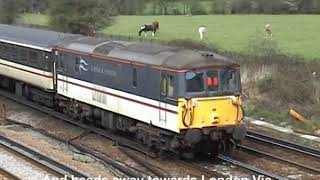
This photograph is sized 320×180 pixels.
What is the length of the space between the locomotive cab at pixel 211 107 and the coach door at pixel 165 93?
443 mm

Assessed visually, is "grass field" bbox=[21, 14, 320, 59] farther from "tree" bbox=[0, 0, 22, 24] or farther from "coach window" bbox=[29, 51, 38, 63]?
"coach window" bbox=[29, 51, 38, 63]

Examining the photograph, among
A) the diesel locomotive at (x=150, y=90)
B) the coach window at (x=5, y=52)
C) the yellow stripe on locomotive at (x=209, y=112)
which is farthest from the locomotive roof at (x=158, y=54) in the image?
the coach window at (x=5, y=52)

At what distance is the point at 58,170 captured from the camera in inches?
616

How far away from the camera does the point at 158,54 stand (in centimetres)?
1741

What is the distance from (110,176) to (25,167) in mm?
2407

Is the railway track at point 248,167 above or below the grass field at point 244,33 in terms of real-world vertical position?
below

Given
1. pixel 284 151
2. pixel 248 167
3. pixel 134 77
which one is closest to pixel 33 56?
pixel 134 77

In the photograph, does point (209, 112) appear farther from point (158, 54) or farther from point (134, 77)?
point (134, 77)

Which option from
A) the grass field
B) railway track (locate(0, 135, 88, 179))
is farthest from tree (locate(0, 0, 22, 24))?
railway track (locate(0, 135, 88, 179))

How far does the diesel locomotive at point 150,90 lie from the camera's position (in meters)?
16.2

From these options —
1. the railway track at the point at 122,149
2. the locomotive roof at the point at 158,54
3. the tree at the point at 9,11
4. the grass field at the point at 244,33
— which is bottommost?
the railway track at the point at 122,149

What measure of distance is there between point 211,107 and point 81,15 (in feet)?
104

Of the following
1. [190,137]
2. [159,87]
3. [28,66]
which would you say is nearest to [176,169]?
[190,137]

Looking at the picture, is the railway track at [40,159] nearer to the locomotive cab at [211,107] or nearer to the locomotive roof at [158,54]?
the locomotive cab at [211,107]
